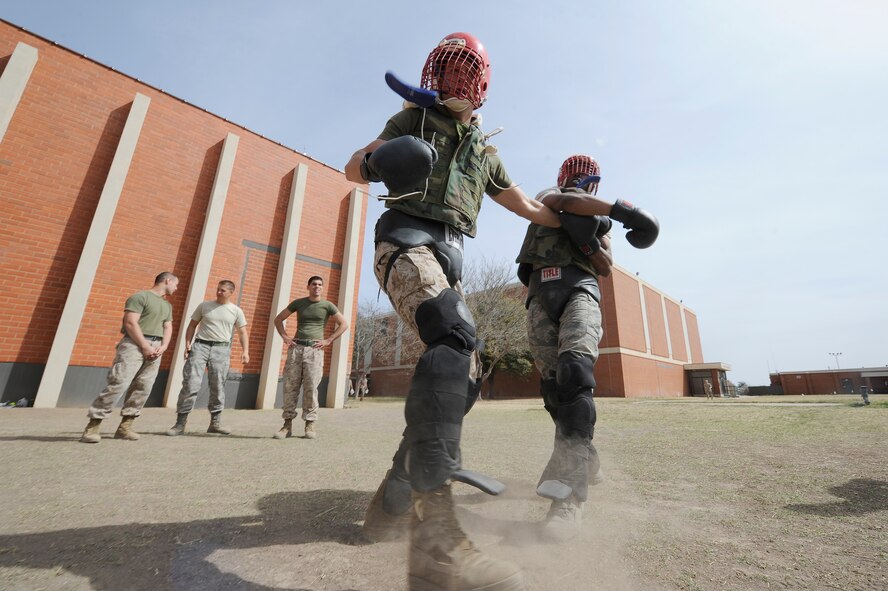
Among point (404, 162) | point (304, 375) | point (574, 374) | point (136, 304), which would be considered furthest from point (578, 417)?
point (136, 304)

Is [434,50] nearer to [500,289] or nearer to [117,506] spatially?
[117,506]

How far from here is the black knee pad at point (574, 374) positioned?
2.03m

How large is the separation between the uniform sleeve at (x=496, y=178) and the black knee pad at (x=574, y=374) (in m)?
0.97

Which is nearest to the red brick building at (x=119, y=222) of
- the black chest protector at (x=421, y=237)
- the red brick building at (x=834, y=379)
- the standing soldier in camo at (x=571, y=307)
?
the standing soldier in camo at (x=571, y=307)

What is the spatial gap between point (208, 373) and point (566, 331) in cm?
473

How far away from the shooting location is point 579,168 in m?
2.78

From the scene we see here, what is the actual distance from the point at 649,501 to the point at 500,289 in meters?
23.1

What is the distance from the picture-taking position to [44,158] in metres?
8.26

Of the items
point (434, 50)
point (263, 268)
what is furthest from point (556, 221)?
point (263, 268)

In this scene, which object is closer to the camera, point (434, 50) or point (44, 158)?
point (434, 50)

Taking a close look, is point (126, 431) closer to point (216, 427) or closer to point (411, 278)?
point (216, 427)

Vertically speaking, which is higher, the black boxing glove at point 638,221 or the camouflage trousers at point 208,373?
the black boxing glove at point 638,221

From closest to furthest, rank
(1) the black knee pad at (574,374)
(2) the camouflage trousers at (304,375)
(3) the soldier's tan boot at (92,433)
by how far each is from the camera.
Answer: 1. (1) the black knee pad at (574,374)
2. (3) the soldier's tan boot at (92,433)
3. (2) the camouflage trousers at (304,375)

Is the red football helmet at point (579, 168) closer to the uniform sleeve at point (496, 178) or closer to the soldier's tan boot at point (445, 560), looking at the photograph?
the uniform sleeve at point (496, 178)
